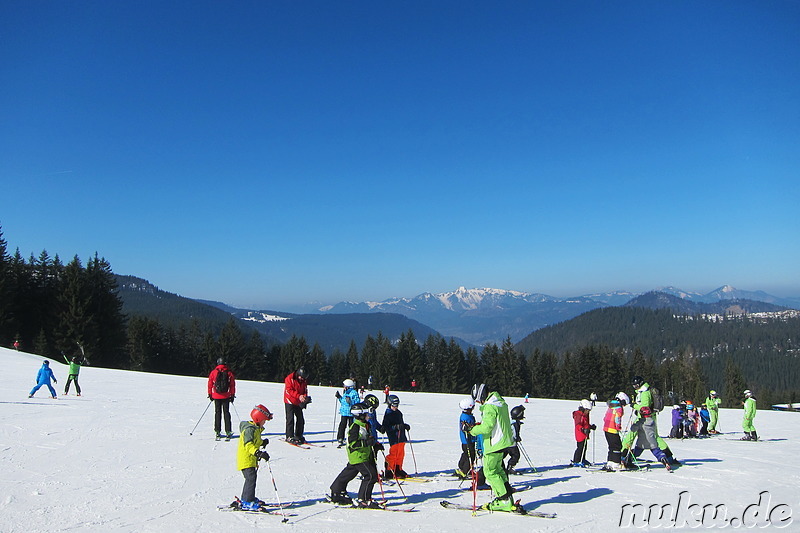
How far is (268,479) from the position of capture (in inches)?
406

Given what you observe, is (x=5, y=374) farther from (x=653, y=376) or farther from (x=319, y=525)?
(x=653, y=376)

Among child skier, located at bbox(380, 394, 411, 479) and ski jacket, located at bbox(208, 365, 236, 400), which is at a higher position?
ski jacket, located at bbox(208, 365, 236, 400)

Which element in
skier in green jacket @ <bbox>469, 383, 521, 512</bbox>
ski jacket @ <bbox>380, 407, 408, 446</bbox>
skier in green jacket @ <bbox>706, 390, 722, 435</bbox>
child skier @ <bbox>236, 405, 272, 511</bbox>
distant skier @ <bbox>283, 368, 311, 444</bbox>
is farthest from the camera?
skier in green jacket @ <bbox>706, 390, 722, 435</bbox>

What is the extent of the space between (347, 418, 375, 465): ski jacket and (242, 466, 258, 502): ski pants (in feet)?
5.22

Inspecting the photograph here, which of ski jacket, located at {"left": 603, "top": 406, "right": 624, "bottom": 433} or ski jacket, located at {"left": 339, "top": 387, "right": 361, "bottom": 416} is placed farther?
ski jacket, located at {"left": 339, "top": 387, "right": 361, "bottom": 416}

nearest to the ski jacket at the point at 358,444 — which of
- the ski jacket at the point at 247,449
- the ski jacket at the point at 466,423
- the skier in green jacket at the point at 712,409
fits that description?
the ski jacket at the point at 247,449

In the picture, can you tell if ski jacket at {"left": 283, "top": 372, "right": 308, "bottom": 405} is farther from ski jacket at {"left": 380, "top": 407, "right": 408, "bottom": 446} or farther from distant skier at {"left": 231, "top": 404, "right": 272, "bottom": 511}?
distant skier at {"left": 231, "top": 404, "right": 272, "bottom": 511}

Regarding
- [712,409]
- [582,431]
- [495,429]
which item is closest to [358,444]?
[495,429]

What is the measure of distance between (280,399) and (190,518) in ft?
59.6

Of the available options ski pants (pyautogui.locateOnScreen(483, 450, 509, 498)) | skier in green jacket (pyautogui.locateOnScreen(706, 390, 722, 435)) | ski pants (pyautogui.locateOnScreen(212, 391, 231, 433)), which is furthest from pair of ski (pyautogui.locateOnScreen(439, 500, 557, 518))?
skier in green jacket (pyautogui.locateOnScreen(706, 390, 722, 435))

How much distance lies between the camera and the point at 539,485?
10.6m

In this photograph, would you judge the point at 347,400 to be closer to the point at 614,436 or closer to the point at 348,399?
the point at 348,399

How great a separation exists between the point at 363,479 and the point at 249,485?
1.89 m

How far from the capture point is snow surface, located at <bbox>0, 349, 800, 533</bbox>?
7.71 metres
